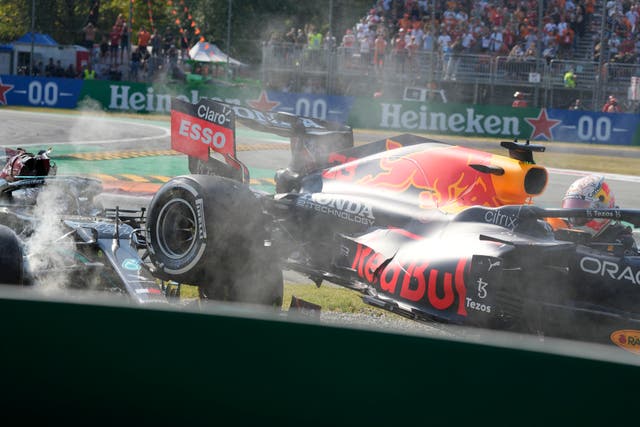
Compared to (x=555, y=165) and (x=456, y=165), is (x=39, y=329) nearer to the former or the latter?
(x=456, y=165)

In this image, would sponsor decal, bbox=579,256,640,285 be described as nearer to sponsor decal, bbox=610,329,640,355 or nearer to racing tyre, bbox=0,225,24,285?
sponsor decal, bbox=610,329,640,355

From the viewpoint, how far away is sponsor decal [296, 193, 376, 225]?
5.87 meters

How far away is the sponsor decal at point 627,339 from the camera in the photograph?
174 inches

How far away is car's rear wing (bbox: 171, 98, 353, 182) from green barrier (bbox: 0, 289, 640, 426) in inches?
174

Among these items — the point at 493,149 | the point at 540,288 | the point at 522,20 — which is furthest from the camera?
the point at 522,20

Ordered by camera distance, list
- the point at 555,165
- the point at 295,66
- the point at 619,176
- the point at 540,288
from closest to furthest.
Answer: the point at 540,288 < the point at 619,176 < the point at 555,165 < the point at 295,66

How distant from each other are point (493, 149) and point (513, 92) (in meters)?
5.49

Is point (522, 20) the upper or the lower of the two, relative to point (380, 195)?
upper

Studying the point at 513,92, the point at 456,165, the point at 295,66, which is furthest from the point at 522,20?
the point at 456,165

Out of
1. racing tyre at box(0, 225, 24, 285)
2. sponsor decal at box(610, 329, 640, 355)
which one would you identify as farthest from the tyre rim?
sponsor decal at box(610, 329, 640, 355)

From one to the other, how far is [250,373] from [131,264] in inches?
141

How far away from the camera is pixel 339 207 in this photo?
6012 mm

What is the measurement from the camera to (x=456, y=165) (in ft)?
19.0

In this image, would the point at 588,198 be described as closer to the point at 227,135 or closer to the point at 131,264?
the point at 227,135
